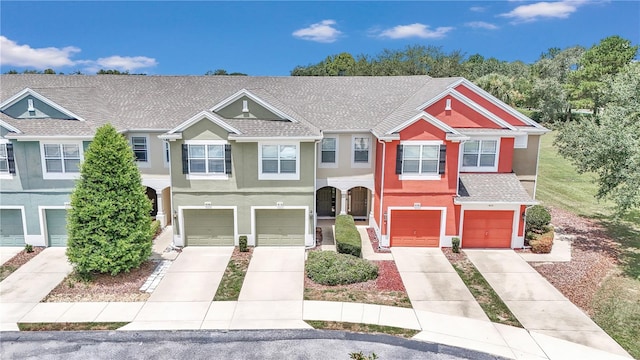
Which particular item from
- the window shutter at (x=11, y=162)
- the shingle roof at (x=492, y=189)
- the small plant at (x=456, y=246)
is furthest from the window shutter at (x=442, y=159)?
the window shutter at (x=11, y=162)

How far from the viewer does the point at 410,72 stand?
182 ft

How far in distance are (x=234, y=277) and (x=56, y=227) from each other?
9623 mm

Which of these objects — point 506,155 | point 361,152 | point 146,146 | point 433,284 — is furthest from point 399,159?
point 146,146

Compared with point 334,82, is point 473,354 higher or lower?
lower

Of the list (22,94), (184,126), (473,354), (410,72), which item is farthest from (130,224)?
(410,72)

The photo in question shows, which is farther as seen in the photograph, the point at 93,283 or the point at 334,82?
the point at 334,82

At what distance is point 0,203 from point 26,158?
8.32 feet

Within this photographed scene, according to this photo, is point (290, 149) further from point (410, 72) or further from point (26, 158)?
point (410, 72)

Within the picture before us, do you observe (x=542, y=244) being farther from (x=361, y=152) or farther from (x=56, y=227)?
(x=56, y=227)

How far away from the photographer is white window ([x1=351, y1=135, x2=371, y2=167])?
22.0m

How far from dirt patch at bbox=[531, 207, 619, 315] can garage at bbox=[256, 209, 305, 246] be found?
414 inches

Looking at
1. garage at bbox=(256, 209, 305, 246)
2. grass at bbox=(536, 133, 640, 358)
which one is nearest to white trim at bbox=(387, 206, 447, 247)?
garage at bbox=(256, 209, 305, 246)

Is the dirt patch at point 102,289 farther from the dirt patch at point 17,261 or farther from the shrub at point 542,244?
the shrub at point 542,244

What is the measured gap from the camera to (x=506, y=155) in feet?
69.6
